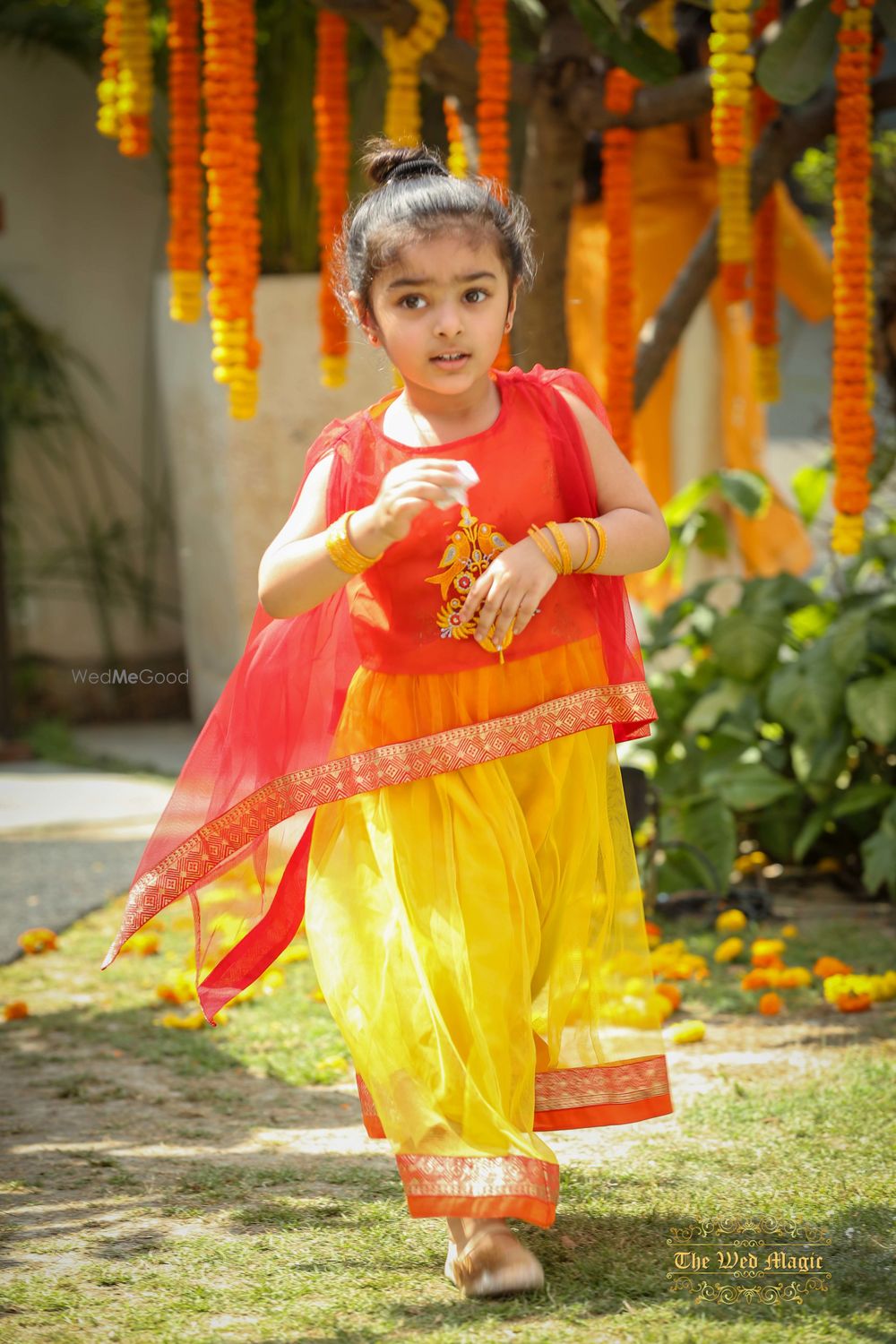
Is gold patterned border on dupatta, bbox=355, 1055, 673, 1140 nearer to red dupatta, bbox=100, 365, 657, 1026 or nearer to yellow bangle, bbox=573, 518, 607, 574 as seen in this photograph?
red dupatta, bbox=100, 365, 657, 1026

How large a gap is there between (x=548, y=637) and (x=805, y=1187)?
0.79 metres

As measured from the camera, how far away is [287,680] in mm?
2088

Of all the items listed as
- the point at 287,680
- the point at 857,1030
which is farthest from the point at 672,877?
the point at 287,680

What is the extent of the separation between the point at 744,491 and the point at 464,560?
208cm

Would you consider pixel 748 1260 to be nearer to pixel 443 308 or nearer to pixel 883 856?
pixel 443 308

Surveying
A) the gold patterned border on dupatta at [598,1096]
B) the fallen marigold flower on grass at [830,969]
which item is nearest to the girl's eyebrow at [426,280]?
the gold patterned border on dupatta at [598,1096]

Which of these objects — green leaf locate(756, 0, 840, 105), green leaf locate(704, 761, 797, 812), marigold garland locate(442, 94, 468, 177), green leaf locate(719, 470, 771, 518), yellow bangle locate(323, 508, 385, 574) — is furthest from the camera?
green leaf locate(719, 470, 771, 518)

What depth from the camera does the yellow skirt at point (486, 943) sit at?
1.83 meters

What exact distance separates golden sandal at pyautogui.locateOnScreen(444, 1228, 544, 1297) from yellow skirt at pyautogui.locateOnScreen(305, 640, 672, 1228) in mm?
66

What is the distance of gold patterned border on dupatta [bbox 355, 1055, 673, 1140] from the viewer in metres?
1.99

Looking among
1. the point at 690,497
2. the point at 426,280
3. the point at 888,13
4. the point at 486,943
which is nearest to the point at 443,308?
the point at 426,280

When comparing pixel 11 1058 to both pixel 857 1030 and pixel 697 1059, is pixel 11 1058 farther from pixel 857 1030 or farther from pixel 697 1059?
pixel 857 1030

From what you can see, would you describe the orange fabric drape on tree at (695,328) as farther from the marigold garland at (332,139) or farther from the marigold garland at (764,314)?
the marigold garland at (332,139)

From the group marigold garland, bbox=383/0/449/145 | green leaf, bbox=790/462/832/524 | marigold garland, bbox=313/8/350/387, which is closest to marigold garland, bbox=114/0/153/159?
marigold garland, bbox=313/8/350/387
